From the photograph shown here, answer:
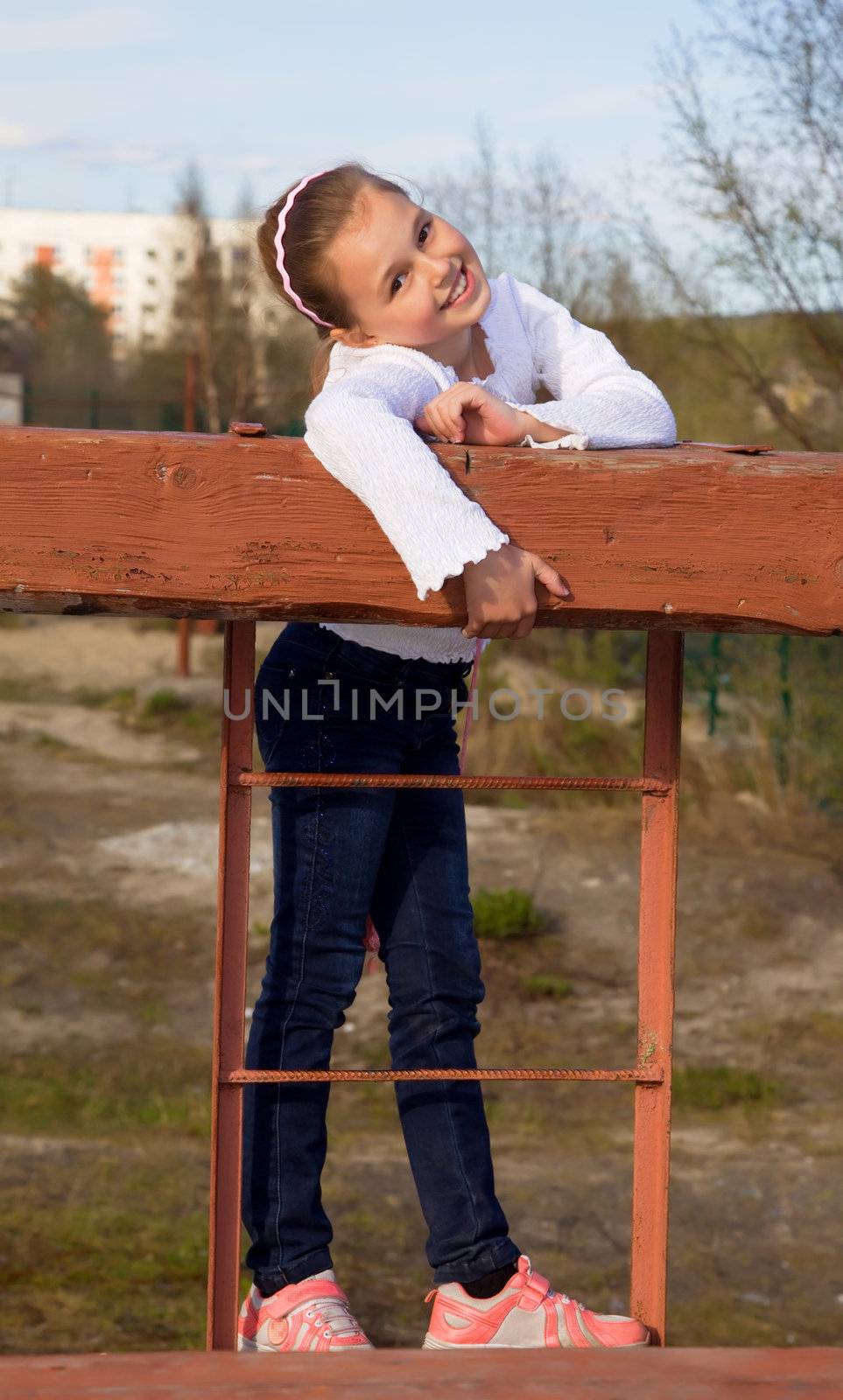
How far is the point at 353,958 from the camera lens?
182 cm

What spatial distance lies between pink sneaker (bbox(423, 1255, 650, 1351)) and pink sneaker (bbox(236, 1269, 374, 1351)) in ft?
0.30

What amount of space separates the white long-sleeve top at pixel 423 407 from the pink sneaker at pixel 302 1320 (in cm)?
70

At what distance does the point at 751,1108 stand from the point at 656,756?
10.6 ft

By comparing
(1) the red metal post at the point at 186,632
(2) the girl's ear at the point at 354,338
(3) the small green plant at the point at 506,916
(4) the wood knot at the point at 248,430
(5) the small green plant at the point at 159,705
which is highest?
(1) the red metal post at the point at 186,632

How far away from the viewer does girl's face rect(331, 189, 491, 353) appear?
1.74 metres

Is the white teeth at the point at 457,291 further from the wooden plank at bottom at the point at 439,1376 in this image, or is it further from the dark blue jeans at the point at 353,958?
the wooden plank at bottom at the point at 439,1376

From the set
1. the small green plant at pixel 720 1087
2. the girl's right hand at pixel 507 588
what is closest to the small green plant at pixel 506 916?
the small green plant at pixel 720 1087

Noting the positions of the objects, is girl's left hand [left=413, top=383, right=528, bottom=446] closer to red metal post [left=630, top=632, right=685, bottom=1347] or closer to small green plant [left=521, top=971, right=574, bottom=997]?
red metal post [left=630, top=632, right=685, bottom=1347]

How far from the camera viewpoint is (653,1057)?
1.59 meters

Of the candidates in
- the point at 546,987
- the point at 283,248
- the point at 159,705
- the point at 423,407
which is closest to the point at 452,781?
the point at 423,407

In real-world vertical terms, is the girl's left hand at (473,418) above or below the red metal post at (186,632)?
below

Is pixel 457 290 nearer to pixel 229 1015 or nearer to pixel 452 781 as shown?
pixel 452 781

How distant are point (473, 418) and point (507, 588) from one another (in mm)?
288

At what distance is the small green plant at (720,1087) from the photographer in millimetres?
4637
